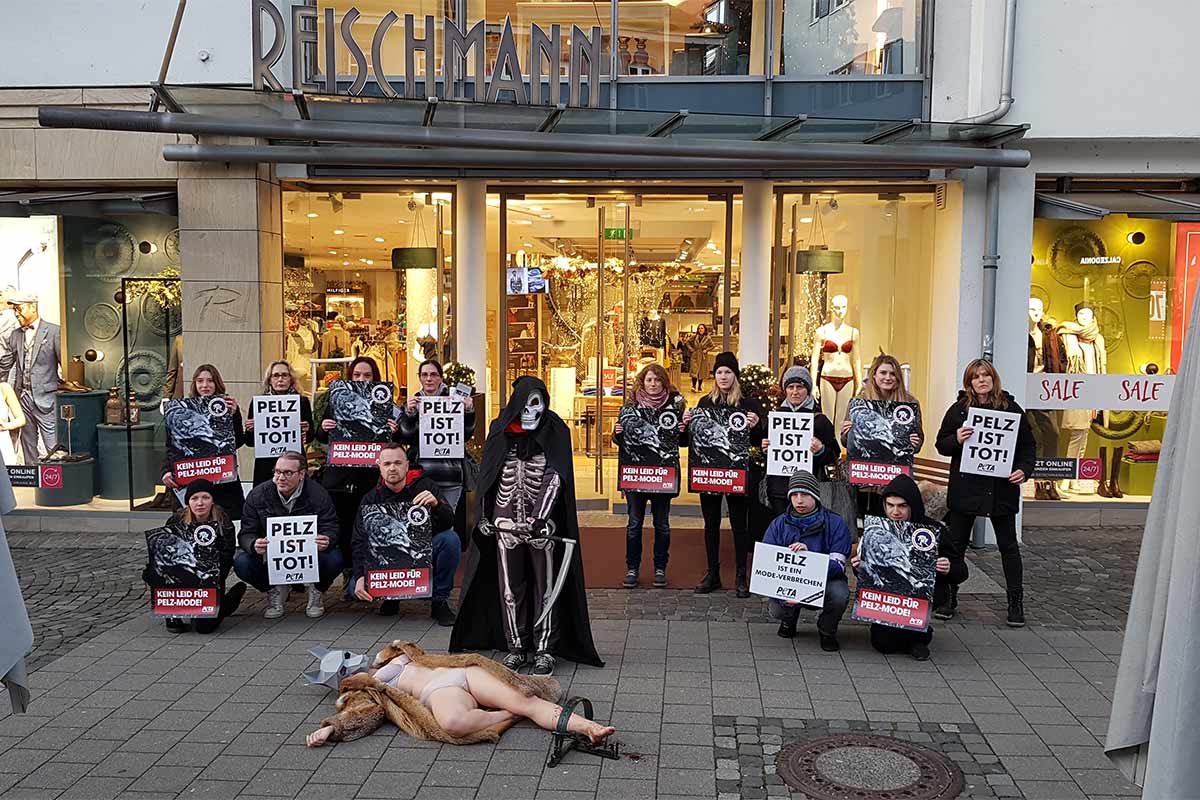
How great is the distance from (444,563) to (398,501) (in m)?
0.66

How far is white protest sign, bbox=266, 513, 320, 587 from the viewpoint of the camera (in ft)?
28.0

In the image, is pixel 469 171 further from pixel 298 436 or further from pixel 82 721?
pixel 82 721

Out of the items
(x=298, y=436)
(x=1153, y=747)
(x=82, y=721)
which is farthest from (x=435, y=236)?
(x=1153, y=747)

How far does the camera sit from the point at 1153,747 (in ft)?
10.9

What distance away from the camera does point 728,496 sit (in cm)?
973

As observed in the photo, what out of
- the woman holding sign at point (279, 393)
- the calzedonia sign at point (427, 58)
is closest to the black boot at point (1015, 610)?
the calzedonia sign at point (427, 58)

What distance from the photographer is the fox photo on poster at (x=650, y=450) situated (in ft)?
31.8

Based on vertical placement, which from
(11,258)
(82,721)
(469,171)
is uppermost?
(469,171)

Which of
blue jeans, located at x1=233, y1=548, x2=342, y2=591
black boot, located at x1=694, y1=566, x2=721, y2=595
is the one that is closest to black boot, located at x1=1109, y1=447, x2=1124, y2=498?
black boot, located at x1=694, y1=566, x2=721, y2=595

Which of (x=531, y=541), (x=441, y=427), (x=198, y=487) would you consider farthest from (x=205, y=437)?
(x=531, y=541)

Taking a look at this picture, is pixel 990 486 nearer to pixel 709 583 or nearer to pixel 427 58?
pixel 709 583

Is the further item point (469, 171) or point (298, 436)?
Result: point (469, 171)

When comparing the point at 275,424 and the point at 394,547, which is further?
the point at 275,424

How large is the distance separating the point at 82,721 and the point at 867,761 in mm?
4838
